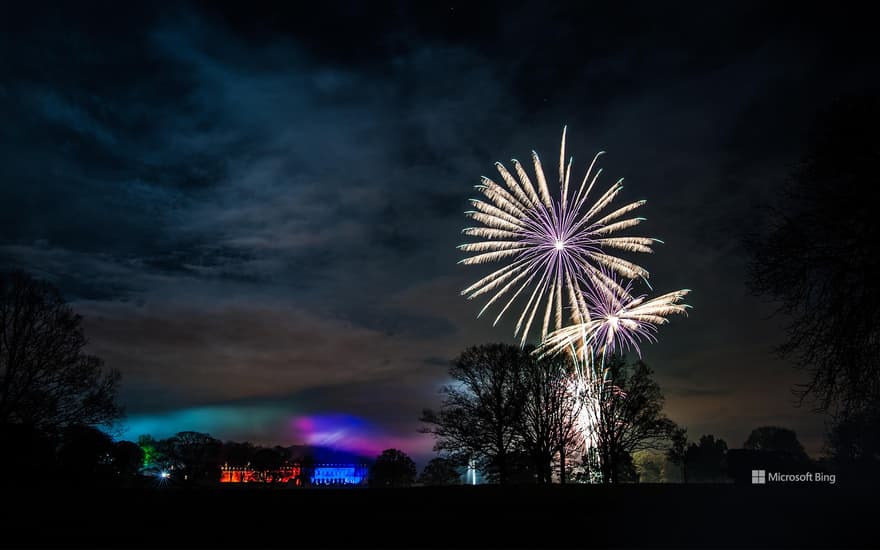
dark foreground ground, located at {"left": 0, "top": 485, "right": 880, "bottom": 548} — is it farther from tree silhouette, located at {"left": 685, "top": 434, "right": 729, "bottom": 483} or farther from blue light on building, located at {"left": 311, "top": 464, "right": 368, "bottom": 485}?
blue light on building, located at {"left": 311, "top": 464, "right": 368, "bottom": 485}

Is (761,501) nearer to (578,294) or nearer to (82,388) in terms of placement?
(578,294)

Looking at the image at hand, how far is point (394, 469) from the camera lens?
15512cm

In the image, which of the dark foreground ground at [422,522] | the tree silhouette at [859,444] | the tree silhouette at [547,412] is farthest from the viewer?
the tree silhouette at [547,412]

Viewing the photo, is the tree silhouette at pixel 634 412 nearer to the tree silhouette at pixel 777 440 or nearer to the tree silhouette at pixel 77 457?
the tree silhouette at pixel 77 457

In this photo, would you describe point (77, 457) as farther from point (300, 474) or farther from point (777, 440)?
point (777, 440)

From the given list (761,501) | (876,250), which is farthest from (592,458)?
(876,250)

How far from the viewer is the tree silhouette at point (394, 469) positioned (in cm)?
15288

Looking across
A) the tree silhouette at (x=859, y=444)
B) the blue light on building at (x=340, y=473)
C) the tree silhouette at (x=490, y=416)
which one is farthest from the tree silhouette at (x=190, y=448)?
the tree silhouette at (x=859, y=444)

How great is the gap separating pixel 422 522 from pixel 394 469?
484ft

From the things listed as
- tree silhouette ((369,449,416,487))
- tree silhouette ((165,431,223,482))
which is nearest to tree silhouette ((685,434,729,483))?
tree silhouette ((369,449,416,487))

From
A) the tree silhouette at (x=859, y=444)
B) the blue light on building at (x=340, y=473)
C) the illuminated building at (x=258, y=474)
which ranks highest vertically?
the tree silhouette at (x=859, y=444)

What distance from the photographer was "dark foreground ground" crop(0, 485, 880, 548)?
42.5 ft

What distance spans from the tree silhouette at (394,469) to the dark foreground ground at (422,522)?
5385 inches

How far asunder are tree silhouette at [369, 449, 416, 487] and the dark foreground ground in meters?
137
